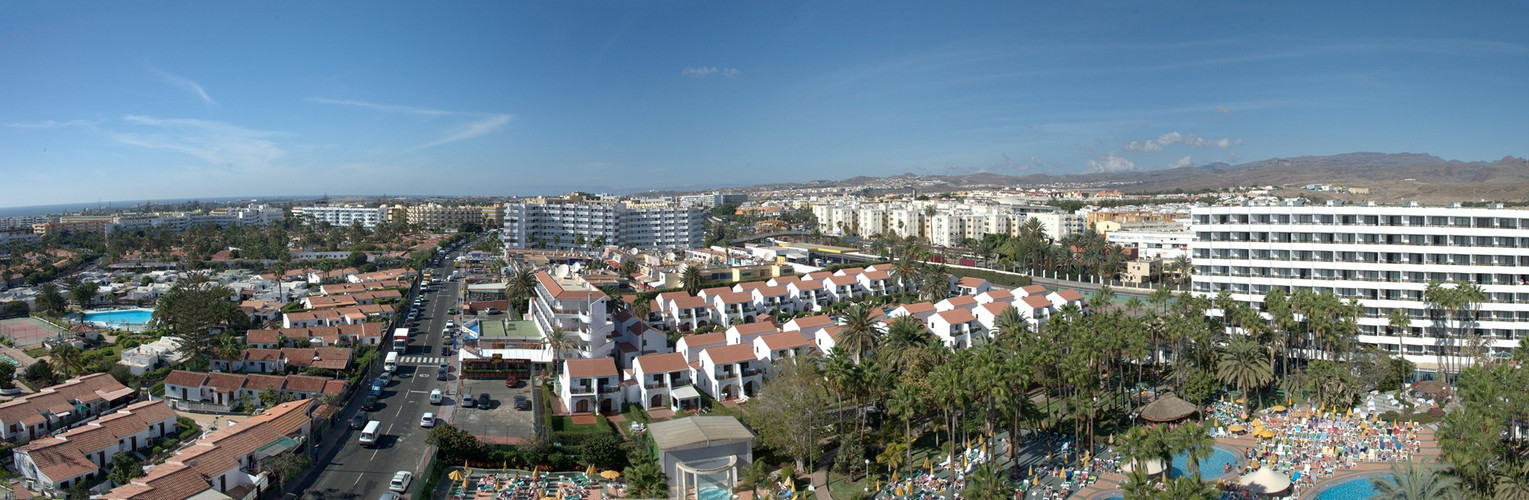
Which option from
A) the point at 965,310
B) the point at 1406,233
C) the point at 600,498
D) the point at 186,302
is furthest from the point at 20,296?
the point at 1406,233

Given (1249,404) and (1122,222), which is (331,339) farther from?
(1122,222)

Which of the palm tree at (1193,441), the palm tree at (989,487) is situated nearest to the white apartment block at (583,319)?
the palm tree at (989,487)

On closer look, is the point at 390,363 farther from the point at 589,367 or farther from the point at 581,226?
the point at 581,226

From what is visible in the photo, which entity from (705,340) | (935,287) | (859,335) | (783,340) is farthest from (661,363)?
(935,287)

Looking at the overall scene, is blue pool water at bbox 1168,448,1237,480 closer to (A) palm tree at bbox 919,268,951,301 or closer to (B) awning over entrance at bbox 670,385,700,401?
(B) awning over entrance at bbox 670,385,700,401

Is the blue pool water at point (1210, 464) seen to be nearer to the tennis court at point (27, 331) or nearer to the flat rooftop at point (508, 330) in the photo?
the flat rooftop at point (508, 330)
